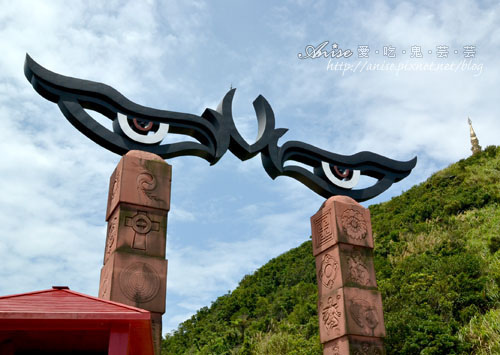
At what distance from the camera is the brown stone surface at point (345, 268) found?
793 centimetres

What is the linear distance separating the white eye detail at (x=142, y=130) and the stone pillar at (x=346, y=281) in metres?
2.68

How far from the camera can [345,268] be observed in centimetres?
795

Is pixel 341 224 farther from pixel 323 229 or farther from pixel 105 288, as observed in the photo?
pixel 105 288

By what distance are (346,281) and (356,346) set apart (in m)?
0.88

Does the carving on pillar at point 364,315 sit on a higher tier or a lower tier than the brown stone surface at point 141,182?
lower

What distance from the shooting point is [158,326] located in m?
6.26

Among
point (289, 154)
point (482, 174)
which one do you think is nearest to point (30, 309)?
point (289, 154)

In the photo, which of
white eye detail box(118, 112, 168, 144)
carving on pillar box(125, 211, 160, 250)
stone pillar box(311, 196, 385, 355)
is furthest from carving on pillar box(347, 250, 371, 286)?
white eye detail box(118, 112, 168, 144)

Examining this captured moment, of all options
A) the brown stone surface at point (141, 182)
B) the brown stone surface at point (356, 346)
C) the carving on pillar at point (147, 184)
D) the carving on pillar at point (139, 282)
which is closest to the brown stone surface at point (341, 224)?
the brown stone surface at point (356, 346)

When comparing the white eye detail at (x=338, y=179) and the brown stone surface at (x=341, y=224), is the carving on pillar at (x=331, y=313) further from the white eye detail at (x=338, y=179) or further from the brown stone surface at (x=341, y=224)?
the white eye detail at (x=338, y=179)

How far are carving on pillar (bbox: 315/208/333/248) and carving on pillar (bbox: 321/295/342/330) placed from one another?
87 cm

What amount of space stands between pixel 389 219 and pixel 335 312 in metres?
16.0

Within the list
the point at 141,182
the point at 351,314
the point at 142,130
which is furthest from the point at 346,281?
the point at 142,130

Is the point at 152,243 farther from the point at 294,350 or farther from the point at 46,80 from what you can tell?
the point at 294,350
